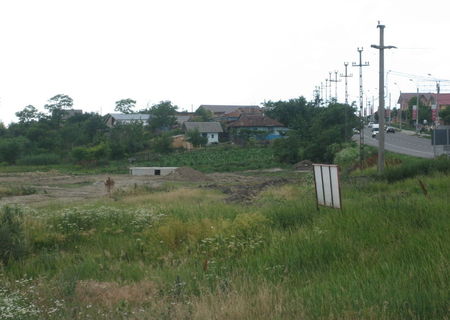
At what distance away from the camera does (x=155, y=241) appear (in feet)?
39.6

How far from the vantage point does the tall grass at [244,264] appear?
611 centimetres

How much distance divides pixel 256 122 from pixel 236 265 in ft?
291

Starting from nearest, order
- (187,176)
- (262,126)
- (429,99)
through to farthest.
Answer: (187,176) < (262,126) < (429,99)

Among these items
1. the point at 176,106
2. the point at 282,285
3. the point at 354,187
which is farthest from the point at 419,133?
the point at 282,285

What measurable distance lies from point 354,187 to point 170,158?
58431mm

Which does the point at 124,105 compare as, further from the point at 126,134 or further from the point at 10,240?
the point at 10,240

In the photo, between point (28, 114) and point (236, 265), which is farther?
point (28, 114)

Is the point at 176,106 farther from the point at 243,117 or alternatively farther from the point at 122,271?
the point at 122,271

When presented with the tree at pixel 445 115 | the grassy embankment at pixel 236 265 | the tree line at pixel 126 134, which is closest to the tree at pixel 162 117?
the tree line at pixel 126 134

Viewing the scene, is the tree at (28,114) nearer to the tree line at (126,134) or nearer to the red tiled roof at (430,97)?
the tree line at (126,134)

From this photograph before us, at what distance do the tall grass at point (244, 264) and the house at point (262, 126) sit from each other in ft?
A: 270

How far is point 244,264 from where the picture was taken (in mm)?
9117

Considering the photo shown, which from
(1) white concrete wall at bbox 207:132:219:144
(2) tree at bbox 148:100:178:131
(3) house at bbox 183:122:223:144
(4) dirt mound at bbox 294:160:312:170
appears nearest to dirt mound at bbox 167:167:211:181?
(4) dirt mound at bbox 294:160:312:170

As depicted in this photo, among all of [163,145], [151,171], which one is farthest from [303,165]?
[163,145]
